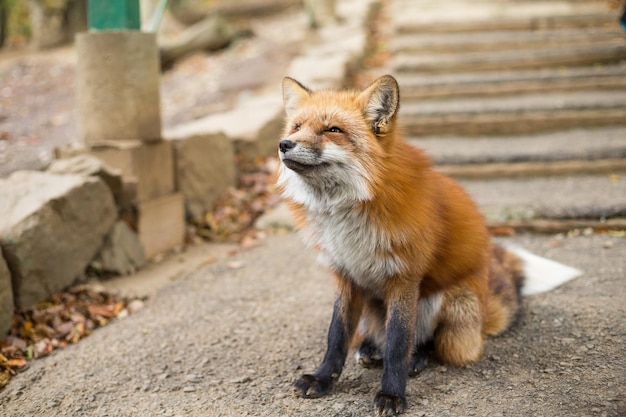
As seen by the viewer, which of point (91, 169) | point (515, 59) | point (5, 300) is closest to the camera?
point (5, 300)

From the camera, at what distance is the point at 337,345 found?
2.71 metres

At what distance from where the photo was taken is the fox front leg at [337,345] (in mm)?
2658

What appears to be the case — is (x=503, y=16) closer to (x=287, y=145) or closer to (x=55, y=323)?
(x=287, y=145)

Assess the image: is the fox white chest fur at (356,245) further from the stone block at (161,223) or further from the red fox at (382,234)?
the stone block at (161,223)

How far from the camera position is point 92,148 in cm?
451

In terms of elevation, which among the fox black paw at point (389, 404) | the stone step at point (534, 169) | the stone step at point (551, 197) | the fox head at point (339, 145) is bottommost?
the fox black paw at point (389, 404)

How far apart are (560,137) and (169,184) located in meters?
3.92

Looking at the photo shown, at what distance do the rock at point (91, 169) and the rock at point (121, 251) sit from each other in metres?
0.26

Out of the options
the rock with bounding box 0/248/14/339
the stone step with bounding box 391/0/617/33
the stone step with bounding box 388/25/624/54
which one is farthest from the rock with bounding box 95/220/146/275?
the stone step with bounding box 391/0/617/33

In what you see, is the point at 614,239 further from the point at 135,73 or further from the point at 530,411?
the point at 135,73

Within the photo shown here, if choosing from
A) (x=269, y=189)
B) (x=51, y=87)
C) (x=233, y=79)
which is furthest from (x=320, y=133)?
(x=51, y=87)

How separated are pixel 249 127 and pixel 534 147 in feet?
9.40

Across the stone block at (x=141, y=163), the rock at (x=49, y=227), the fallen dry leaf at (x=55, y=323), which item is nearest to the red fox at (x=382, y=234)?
the fallen dry leaf at (x=55, y=323)

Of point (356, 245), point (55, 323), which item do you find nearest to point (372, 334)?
point (356, 245)
